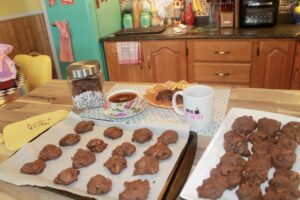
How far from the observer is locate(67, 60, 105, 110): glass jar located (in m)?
0.96

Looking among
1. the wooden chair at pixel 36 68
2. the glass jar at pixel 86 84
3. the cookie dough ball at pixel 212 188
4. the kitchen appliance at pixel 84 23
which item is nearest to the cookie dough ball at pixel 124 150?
the cookie dough ball at pixel 212 188

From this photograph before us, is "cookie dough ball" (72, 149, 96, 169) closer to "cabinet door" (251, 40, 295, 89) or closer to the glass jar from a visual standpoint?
the glass jar

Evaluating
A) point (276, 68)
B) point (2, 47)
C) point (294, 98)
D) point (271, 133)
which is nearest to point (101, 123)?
point (271, 133)

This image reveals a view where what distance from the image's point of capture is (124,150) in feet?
2.34

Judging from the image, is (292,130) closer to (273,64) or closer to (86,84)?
(86,84)

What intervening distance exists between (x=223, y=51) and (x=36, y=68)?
1.37m

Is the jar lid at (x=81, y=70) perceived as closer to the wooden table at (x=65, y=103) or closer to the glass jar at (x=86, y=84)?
the glass jar at (x=86, y=84)

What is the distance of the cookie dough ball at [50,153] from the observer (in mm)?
709

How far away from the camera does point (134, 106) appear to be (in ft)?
3.06

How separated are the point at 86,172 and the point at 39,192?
117mm

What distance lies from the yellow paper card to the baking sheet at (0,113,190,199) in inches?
2.5

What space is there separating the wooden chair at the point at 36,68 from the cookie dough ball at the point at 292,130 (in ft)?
4.42

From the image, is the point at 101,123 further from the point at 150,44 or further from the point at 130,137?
the point at 150,44

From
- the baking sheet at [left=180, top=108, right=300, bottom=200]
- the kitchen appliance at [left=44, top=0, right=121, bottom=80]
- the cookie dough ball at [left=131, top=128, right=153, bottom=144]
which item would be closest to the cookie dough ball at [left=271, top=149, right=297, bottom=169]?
the baking sheet at [left=180, top=108, right=300, bottom=200]
